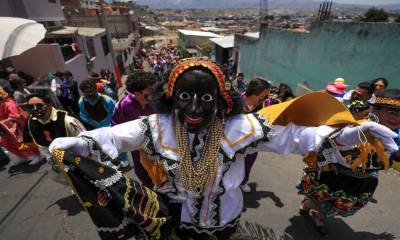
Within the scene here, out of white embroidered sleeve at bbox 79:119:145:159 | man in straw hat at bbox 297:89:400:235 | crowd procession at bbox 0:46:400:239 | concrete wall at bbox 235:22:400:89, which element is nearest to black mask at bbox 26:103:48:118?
crowd procession at bbox 0:46:400:239

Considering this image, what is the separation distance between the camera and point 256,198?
3.41m

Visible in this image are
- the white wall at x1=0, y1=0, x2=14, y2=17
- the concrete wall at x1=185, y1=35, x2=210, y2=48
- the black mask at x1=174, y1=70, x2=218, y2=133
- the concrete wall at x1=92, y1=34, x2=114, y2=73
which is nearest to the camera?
the black mask at x1=174, y1=70, x2=218, y2=133

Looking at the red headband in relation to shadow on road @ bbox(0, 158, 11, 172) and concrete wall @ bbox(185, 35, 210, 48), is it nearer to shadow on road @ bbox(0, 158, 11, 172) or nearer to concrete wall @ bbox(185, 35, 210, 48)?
shadow on road @ bbox(0, 158, 11, 172)

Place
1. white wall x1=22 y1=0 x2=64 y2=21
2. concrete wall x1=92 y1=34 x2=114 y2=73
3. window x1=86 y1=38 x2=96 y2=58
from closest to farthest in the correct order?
white wall x1=22 y1=0 x2=64 y2=21 → window x1=86 y1=38 x2=96 y2=58 → concrete wall x1=92 y1=34 x2=114 y2=73

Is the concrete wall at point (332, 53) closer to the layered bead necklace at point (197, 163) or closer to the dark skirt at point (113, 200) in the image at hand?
the layered bead necklace at point (197, 163)

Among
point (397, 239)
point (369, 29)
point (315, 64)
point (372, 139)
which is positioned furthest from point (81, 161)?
point (315, 64)

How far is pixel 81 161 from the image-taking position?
1389 millimetres

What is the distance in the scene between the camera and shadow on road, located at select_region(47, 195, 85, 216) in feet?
10.6

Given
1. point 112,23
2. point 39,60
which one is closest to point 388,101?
point 39,60

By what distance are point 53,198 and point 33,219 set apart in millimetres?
404

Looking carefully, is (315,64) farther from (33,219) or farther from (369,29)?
(33,219)

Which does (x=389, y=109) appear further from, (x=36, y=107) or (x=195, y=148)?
(x=36, y=107)

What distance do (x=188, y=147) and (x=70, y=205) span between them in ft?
8.92

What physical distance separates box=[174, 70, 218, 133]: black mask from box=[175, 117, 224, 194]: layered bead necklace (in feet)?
0.32
